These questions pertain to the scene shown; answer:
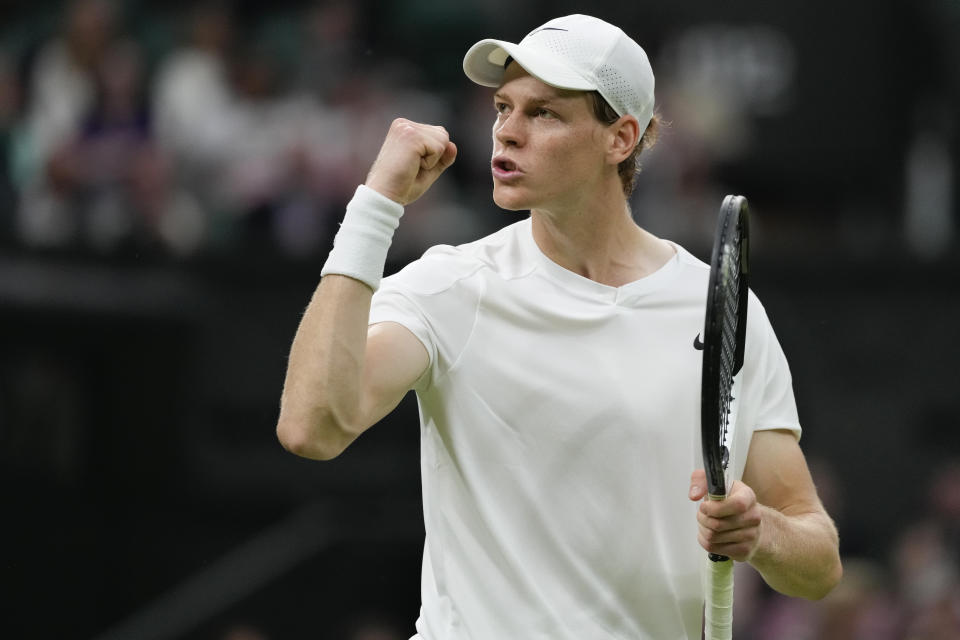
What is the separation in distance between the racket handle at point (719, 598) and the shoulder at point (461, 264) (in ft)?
2.97

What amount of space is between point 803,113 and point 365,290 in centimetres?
789

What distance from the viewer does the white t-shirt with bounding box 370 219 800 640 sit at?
13.4 ft

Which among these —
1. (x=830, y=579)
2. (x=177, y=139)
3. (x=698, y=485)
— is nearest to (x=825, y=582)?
(x=830, y=579)

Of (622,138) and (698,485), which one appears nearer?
(698,485)

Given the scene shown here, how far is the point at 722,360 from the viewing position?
3717 mm

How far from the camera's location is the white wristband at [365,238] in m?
3.83

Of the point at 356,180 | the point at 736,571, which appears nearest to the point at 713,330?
the point at 736,571

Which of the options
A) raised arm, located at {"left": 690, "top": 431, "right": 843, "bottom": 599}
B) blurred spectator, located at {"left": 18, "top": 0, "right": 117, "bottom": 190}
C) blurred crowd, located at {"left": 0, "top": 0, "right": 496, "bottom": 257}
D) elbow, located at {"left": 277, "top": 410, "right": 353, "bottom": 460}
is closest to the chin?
elbow, located at {"left": 277, "top": 410, "right": 353, "bottom": 460}

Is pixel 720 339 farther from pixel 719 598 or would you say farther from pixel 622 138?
pixel 622 138

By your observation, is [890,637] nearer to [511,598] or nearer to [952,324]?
[952,324]

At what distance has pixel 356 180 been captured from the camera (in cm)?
977

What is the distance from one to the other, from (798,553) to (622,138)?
45.6 inches

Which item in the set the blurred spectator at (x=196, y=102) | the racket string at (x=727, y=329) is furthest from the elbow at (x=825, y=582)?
the blurred spectator at (x=196, y=102)

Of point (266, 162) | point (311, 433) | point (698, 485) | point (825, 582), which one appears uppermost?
point (266, 162)
